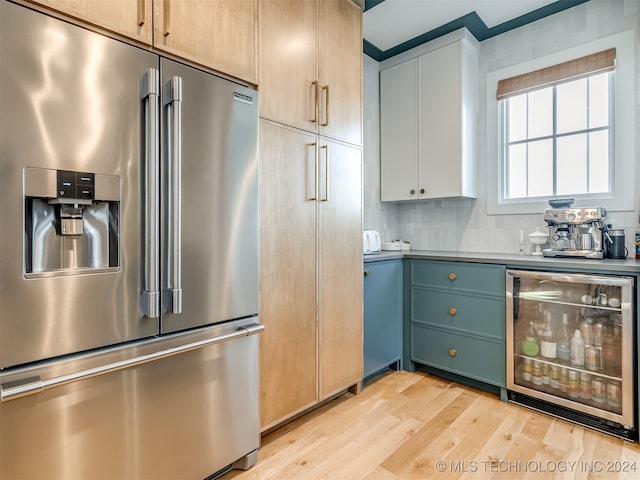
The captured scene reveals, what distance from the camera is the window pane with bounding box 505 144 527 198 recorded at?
2766mm

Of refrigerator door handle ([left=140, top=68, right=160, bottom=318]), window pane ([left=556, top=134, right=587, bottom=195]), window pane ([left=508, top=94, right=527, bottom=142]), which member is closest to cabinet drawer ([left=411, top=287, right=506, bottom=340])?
window pane ([left=556, top=134, right=587, bottom=195])

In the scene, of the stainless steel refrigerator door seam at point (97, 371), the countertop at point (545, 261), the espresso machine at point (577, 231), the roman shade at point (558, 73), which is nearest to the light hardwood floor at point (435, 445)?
the stainless steel refrigerator door seam at point (97, 371)

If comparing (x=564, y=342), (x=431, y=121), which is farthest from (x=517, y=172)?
(x=564, y=342)

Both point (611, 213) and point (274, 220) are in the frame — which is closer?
point (274, 220)

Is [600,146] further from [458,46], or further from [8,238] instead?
[8,238]

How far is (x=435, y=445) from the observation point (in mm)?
1806

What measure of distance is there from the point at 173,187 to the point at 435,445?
5.54ft

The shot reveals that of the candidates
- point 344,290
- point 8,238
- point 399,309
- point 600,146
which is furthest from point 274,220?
point 600,146

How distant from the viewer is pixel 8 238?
100cm

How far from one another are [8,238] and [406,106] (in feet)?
9.03

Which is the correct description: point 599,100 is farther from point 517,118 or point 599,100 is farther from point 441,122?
point 441,122

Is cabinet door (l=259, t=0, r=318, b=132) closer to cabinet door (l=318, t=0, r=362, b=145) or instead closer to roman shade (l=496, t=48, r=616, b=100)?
cabinet door (l=318, t=0, r=362, b=145)

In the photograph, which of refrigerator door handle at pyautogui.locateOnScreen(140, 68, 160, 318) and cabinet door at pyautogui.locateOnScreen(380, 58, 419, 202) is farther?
cabinet door at pyautogui.locateOnScreen(380, 58, 419, 202)

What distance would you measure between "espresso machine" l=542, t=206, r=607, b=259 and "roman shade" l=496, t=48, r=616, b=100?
911 millimetres
